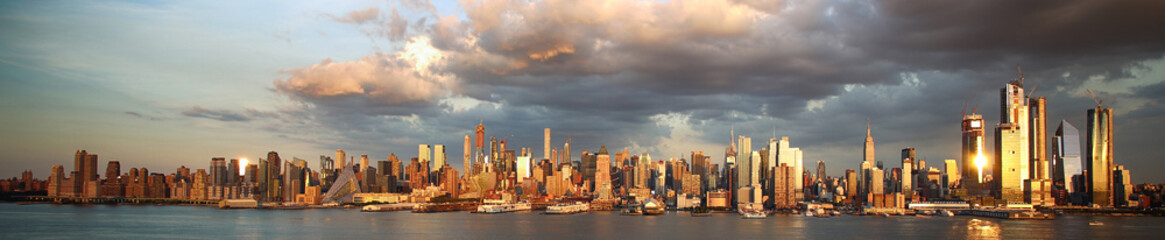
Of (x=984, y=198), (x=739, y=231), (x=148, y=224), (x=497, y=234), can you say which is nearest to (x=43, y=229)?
(x=148, y=224)

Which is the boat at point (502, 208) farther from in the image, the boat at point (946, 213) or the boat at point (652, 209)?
the boat at point (946, 213)

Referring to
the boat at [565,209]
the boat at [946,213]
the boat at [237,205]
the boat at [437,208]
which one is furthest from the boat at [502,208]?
the boat at [946,213]

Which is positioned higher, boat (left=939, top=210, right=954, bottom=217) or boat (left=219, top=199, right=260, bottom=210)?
boat (left=219, top=199, right=260, bottom=210)

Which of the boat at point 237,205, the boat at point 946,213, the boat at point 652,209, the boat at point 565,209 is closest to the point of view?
the boat at point 652,209

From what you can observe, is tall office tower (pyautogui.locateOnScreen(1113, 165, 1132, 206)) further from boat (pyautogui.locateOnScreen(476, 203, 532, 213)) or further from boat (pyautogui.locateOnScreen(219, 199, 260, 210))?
boat (pyautogui.locateOnScreen(219, 199, 260, 210))

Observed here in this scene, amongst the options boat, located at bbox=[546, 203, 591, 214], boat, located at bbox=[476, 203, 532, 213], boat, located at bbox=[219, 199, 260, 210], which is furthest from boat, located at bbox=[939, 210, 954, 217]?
boat, located at bbox=[219, 199, 260, 210]

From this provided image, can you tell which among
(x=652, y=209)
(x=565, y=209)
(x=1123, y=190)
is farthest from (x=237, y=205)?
(x=1123, y=190)

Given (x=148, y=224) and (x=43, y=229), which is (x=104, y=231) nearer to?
(x=43, y=229)

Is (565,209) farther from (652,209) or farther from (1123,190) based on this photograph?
(1123,190)
